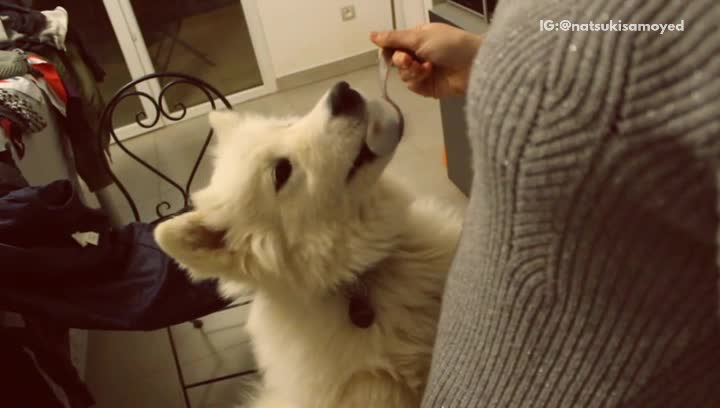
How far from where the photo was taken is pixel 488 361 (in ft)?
1.90

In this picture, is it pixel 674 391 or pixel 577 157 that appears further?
pixel 674 391

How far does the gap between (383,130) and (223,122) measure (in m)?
0.40

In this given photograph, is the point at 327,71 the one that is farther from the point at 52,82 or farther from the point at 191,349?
the point at 191,349

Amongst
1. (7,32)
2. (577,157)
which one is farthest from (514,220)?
(7,32)

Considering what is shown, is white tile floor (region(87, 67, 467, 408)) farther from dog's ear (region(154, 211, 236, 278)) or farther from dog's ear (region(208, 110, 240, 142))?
dog's ear (region(154, 211, 236, 278))

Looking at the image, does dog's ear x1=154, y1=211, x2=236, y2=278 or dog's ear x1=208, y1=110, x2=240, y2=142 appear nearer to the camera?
dog's ear x1=154, y1=211, x2=236, y2=278

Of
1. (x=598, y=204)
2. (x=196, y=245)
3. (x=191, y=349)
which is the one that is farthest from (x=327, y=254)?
(x=191, y=349)

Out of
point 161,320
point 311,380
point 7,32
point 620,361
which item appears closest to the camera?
point 620,361

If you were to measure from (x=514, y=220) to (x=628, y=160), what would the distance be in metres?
0.11

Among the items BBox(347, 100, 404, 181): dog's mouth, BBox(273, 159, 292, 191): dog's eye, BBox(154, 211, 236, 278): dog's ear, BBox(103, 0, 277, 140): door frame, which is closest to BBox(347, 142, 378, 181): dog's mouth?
BBox(347, 100, 404, 181): dog's mouth

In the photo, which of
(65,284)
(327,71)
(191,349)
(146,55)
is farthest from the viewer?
(327,71)

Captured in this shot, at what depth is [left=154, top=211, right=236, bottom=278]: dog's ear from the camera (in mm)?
913

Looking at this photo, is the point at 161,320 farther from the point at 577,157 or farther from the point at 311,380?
the point at 577,157

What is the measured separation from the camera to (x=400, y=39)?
1076mm
